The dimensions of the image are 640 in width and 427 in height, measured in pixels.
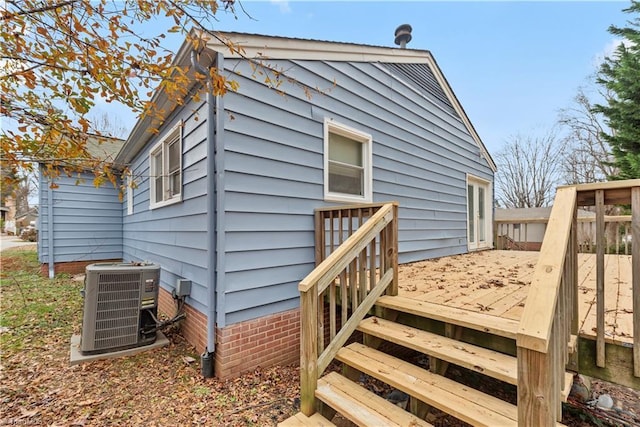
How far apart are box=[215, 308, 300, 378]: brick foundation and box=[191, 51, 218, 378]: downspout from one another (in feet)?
0.24

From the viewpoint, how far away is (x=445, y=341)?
2.35 metres

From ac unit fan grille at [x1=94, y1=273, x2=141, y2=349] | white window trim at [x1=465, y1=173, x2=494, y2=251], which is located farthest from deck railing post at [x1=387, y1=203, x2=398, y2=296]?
white window trim at [x1=465, y1=173, x2=494, y2=251]

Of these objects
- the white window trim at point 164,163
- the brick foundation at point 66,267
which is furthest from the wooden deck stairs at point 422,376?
the brick foundation at point 66,267

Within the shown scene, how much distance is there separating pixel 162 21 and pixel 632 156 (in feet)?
38.9

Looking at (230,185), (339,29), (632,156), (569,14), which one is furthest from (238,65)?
(632,156)

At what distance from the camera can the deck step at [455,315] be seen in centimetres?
211

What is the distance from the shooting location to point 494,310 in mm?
2494

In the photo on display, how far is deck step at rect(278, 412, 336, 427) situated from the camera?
2100 millimetres

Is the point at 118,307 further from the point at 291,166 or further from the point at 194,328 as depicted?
the point at 291,166

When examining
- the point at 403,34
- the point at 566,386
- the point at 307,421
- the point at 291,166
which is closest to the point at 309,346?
the point at 307,421

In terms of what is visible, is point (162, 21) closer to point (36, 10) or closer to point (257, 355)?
point (36, 10)

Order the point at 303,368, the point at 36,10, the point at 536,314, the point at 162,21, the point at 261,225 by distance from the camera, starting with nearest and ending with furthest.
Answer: the point at 536,314 < the point at 36,10 < the point at 303,368 < the point at 162,21 < the point at 261,225

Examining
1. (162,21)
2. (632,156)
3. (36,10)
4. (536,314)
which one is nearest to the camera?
(536,314)

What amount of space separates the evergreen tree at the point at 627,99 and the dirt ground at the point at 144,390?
8731 mm
